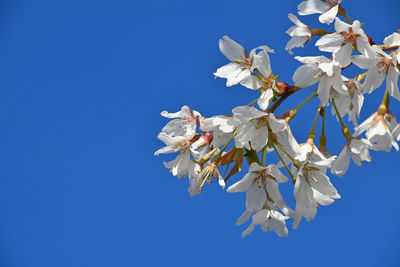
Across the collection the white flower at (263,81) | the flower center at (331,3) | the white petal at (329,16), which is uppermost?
the flower center at (331,3)

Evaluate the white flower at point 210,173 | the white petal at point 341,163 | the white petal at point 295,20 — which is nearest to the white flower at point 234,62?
the white petal at point 295,20

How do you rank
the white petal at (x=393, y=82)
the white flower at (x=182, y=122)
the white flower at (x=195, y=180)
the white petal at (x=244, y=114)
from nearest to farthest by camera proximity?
the white petal at (x=244, y=114), the white petal at (x=393, y=82), the white flower at (x=195, y=180), the white flower at (x=182, y=122)

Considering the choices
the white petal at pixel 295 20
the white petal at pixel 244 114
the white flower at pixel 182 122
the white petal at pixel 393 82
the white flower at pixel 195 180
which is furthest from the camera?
the white flower at pixel 182 122

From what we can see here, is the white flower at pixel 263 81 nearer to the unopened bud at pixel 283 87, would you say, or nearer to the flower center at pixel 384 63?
the unopened bud at pixel 283 87

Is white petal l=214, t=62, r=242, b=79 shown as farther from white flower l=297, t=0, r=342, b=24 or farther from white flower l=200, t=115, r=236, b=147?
white flower l=297, t=0, r=342, b=24

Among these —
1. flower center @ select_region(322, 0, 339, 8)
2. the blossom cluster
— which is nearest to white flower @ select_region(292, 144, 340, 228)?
the blossom cluster

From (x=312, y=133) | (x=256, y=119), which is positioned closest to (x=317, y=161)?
(x=312, y=133)

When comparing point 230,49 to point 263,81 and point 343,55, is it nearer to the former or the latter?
point 263,81

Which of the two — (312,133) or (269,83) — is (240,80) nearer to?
(269,83)
